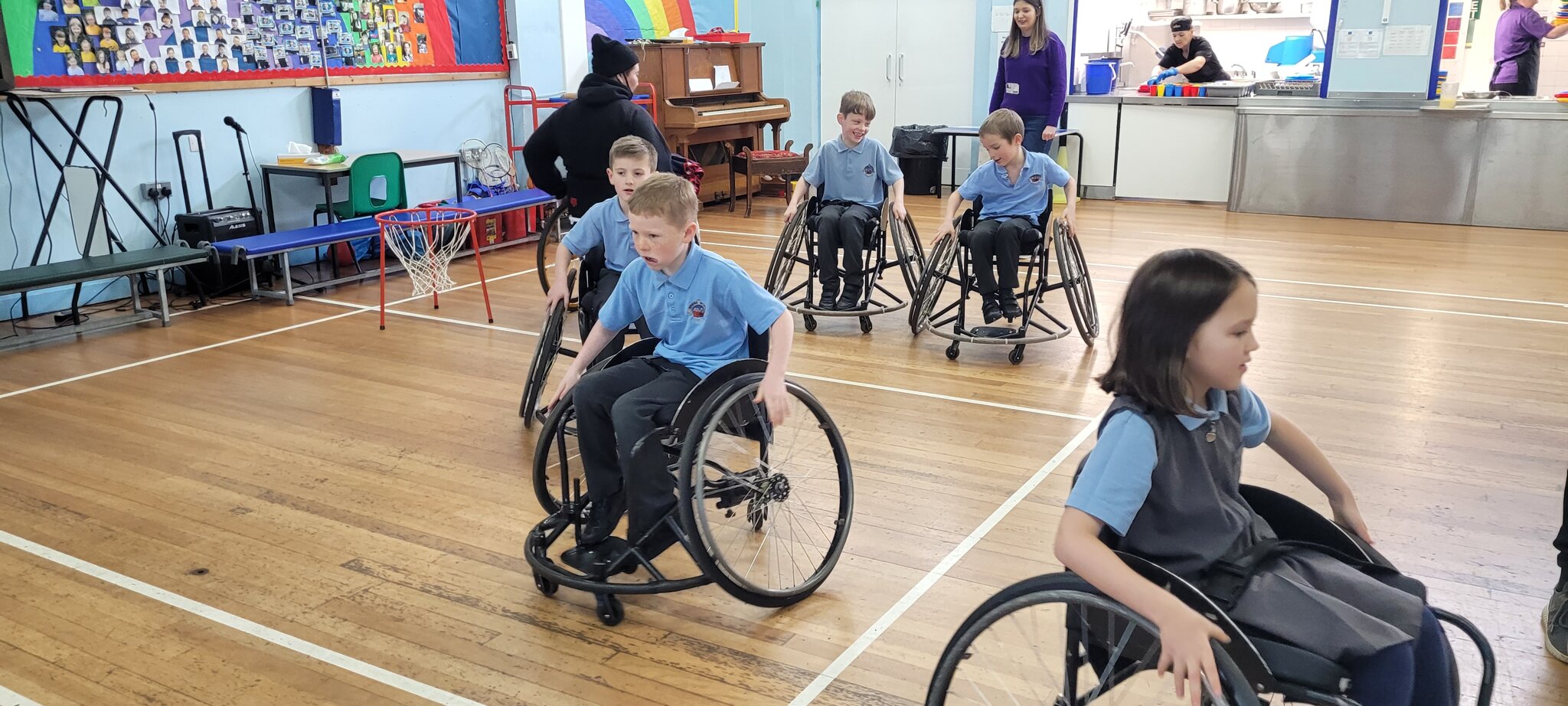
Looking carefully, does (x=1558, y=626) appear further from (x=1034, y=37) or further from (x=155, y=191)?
(x=155, y=191)

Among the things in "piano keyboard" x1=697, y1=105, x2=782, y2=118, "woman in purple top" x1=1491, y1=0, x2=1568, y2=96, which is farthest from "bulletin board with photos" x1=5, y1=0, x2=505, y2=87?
"woman in purple top" x1=1491, y1=0, x2=1568, y2=96

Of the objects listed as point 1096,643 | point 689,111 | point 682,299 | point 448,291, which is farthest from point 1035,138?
point 1096,643

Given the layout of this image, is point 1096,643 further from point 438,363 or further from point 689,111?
point 689,111

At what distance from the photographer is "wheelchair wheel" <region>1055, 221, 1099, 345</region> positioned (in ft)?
14.3

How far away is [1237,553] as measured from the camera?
1498mm

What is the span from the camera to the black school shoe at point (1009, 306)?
4480 millimetres

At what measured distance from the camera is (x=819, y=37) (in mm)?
9844

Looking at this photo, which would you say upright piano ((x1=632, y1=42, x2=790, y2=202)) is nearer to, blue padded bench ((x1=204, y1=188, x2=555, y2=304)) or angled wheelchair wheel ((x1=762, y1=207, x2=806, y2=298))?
blue padded bench ((x1=204, y1=188, x2=555, y2=304))

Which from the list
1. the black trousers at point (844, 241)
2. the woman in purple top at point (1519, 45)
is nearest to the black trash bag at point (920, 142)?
the woman in purple top at point (1519, 45)

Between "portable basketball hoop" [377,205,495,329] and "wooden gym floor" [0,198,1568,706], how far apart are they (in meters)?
0.28

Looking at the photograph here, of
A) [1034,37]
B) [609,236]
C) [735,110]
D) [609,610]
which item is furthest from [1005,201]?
[735,110]

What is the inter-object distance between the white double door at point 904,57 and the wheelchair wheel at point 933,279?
16.0ft

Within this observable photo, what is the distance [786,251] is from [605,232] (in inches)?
65.1

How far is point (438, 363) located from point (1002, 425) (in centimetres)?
224
